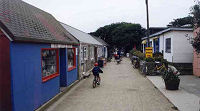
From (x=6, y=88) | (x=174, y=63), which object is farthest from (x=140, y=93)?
(x=174, y=63)

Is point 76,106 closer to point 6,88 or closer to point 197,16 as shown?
point 6,88

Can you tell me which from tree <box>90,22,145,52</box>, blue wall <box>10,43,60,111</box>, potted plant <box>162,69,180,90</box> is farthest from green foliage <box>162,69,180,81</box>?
tree <box>90,22,145,52</box>

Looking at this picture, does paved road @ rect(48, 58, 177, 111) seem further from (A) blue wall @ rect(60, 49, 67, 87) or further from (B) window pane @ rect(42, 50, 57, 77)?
(B) window pane @ rect(42, 50, 57, 77)

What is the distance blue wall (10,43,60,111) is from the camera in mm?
5946

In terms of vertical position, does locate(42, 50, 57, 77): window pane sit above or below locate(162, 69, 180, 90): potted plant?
above

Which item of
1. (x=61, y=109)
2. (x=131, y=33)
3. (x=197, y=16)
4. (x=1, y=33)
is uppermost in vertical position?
(x=131, y=33)

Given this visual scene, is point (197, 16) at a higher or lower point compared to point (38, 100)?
higher

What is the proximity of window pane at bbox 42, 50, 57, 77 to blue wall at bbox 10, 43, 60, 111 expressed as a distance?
627 millimetres

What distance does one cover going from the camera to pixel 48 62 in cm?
955

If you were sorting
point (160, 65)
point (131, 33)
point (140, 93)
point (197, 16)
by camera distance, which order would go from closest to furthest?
point (197, 16)
point (140, 93)
point (160, 65)
point (131, 33)

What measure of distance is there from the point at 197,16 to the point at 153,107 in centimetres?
369

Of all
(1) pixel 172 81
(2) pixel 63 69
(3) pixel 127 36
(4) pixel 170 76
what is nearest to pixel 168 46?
(4) pixel 170 76

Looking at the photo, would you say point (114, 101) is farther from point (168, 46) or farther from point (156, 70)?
point (168, 46)

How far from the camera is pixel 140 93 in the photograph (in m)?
10.5
